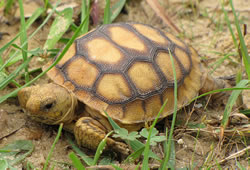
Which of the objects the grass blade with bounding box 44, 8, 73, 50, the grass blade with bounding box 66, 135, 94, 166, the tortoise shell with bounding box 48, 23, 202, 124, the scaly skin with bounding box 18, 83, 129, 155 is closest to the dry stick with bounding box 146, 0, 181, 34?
the tortoise shell with bounding box 48, 23, 202, 124

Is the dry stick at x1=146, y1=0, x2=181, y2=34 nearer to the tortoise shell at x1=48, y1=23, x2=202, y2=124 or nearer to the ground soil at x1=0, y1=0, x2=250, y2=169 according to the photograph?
the ground soil at x1=0, y1=0, x2=250, y2=169

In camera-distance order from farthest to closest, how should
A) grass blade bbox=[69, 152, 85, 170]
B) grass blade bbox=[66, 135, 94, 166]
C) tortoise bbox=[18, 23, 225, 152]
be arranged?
tortoise bbox=[18, 23, 225, 152]
grass blade bbox=[66, 135, 94, 166]
grass blade bbox=[69, 152, 85, 170]

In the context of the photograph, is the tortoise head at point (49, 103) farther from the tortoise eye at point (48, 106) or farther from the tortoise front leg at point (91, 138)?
the tortoise front leg at point (91, 138)

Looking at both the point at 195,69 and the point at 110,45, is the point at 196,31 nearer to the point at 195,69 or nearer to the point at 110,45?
the point at 195,69

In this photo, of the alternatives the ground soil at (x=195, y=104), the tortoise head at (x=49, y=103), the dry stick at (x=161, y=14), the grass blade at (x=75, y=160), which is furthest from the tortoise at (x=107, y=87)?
the dry stick at (x=161, y=14)

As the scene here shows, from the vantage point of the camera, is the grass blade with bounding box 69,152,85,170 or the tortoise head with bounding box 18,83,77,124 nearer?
the grass blade with bounding box 69,152,85,170

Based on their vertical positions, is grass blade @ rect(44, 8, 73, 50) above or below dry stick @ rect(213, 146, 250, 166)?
above

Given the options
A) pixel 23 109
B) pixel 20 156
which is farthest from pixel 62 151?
pixel 23 109
